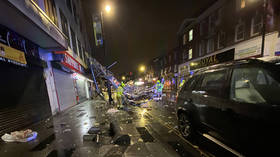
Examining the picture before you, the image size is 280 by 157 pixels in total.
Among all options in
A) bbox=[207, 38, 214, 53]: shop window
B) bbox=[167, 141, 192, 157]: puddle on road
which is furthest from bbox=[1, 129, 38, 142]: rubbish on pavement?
bbox=[207, 38, 214, 53]: shop window

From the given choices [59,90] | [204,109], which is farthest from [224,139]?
[59,90]

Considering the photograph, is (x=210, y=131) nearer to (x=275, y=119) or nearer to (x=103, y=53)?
(x=275, y=119)

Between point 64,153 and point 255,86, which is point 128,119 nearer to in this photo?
point 64,153

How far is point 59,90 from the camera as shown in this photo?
6648mm

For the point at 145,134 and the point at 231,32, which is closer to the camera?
the point at 145,134

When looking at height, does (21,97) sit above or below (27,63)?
below

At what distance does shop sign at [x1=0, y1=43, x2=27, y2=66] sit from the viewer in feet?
11.8

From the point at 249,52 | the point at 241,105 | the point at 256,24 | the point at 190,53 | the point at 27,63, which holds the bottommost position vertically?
the point at 241,105

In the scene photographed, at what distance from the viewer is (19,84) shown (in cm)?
424

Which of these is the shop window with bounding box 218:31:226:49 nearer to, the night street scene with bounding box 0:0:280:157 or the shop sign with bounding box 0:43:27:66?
the night street scene with bounding box 0:0:280:157

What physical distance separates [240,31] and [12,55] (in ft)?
58.9

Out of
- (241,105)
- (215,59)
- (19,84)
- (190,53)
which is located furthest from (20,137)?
(190,53)

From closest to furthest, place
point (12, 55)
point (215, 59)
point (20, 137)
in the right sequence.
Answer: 1. point (20, 137)
2. point (12, 55)
3. point (215, 59)

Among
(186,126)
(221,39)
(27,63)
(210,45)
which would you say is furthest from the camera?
(210,45)
